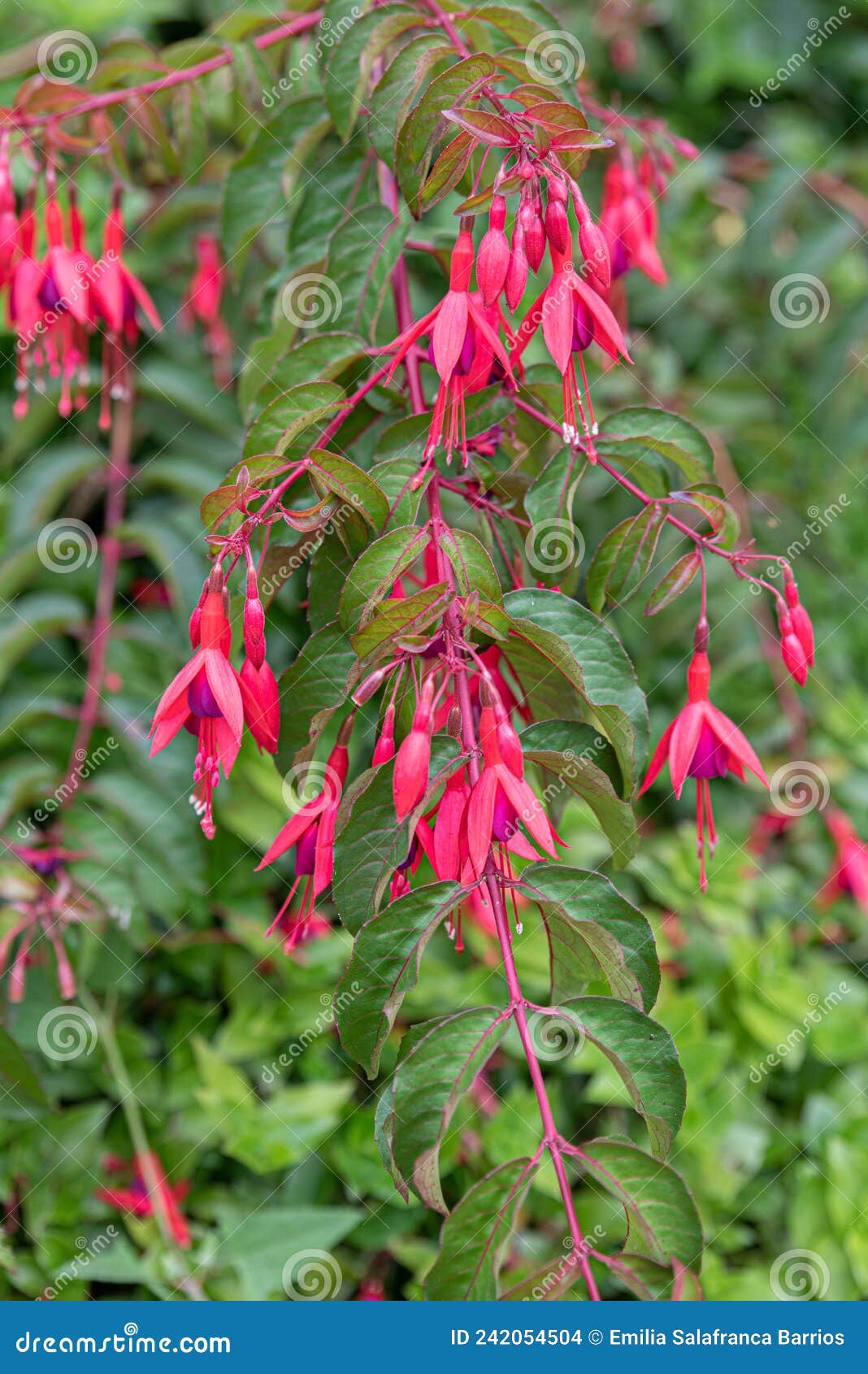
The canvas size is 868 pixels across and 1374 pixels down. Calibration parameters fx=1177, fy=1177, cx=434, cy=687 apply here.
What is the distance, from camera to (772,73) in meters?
1.74

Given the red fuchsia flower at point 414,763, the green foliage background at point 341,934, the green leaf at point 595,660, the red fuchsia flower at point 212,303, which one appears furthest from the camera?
the red fuchsia flower at point 212,303

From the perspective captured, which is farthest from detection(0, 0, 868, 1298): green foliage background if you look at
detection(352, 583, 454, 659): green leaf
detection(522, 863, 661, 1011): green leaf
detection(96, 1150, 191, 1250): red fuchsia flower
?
detection(522, 863, 661, 1011): green leaf

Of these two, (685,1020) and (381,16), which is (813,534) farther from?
(381,16)

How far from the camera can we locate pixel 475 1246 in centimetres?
68

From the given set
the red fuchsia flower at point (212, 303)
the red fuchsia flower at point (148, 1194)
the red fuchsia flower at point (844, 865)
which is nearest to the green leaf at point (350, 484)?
the red fuchsia flower at point (212, 303)

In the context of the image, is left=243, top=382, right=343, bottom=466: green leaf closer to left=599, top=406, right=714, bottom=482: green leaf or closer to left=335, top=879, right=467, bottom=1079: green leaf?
left=599, top=406, right=714, bottom=482: green leaf

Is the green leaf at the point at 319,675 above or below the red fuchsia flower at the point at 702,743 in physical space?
below

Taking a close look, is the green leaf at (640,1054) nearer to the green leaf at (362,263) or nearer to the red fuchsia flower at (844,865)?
the green leaf at (362,263)

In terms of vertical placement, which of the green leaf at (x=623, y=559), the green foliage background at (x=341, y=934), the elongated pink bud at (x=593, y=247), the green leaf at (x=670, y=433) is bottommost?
the green foliage background at (x=341, y=934)

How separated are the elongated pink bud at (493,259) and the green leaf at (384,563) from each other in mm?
139

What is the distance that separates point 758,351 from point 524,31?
0.90 meters

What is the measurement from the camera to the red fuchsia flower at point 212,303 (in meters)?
1.37

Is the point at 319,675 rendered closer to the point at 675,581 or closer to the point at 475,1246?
the point at 675,581

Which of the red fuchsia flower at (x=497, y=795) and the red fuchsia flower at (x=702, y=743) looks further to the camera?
the red fuchsia flower at (x=702, y=743)
